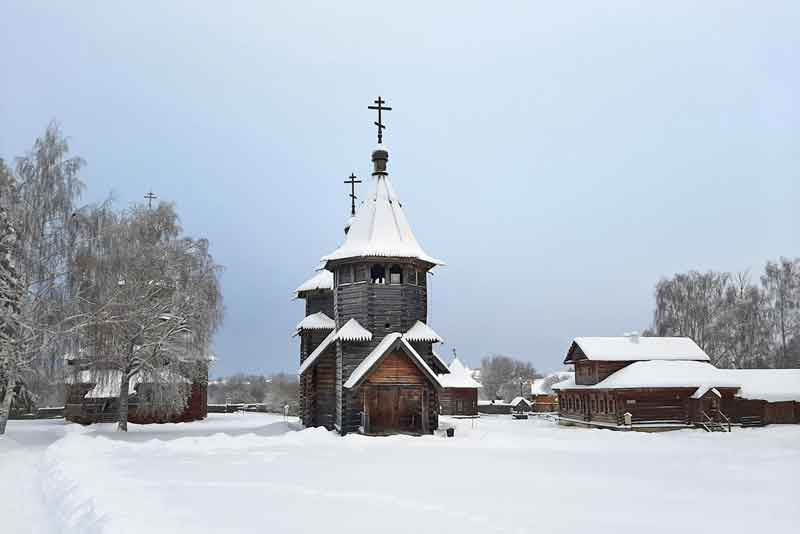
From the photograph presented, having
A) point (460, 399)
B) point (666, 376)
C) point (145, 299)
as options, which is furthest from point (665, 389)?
point (145, 299)

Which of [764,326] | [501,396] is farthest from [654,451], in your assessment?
[501,396]

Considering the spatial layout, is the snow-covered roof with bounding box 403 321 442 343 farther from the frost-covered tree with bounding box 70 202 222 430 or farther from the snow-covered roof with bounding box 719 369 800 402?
the snow-covered roof with bounding box 719 369 800 402

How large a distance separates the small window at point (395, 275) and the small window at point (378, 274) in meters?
0.39

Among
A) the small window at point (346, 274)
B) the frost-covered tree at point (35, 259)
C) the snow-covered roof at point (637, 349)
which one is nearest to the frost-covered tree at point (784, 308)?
the snow-covered roof at point (637, 349)

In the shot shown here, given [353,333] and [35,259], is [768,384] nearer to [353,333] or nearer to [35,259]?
[353,333]

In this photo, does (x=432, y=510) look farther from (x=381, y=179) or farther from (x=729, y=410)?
(x=729, y=410)

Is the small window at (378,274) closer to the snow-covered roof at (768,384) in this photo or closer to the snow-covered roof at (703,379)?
the snow-covered roof at (703,379)

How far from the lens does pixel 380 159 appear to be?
31.1 meters

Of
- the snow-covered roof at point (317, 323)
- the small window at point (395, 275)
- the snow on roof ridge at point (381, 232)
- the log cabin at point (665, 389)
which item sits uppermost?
the snow on roof ridge at point (381, 232)

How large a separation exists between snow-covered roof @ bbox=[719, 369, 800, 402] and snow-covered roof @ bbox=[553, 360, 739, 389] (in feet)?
3.62

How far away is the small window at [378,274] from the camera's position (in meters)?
28.7

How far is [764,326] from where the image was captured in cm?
5250

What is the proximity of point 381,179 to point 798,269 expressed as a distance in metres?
42.5

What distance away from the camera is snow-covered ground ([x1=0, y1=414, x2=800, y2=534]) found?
940 centimetres
